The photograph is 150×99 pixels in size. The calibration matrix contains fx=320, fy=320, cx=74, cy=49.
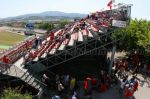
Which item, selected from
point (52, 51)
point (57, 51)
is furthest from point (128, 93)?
point (52, 51)

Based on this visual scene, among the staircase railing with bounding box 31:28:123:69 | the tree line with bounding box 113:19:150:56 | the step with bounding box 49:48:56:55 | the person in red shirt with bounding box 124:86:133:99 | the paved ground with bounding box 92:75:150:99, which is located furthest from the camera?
the tree line with bounding box 113:19:150:56

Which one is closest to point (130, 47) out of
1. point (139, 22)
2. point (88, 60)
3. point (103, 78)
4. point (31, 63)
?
point (139, 22)

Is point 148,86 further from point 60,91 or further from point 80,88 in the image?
point 60,91

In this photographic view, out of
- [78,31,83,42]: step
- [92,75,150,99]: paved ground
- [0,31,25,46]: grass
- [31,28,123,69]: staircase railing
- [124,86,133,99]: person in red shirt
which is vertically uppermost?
[78,31,83,42]: step

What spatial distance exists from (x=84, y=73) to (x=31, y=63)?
24.1ft

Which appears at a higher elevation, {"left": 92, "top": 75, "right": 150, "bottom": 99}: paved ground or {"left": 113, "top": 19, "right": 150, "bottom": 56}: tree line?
{"left": 113, "top": 19, "right": 150, "bottom": 56}: tree line

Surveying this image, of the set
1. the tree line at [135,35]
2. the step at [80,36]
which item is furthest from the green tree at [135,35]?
the step at [80,36]

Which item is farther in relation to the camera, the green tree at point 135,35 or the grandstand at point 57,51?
the green tree at point 135,35

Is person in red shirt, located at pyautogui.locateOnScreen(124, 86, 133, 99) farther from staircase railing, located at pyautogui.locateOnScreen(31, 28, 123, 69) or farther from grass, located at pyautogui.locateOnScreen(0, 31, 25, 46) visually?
grass, located at pyautogui.locateOnScreen(0, 31, 25, 46)

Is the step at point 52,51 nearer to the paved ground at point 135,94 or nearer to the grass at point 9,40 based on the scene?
the paved ground at point 135,94

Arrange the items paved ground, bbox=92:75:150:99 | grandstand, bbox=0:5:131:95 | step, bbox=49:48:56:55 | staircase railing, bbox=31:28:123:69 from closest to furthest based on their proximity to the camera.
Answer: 1. grandstand, bbox=0:5:131:95
2. paved ground, bbox=92:75:150:99
3. step, bbox=49:48:56:55
4. staircase railing, bbox=31:28:123:69

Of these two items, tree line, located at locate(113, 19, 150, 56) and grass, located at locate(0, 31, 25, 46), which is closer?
tree line, located at locate(113, 19, 150, 56)

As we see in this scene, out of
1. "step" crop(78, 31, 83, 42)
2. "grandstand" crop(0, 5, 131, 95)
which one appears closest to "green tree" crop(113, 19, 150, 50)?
"step" crop(78, 31, 83, 42)

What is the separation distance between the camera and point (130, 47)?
45.9 meters
